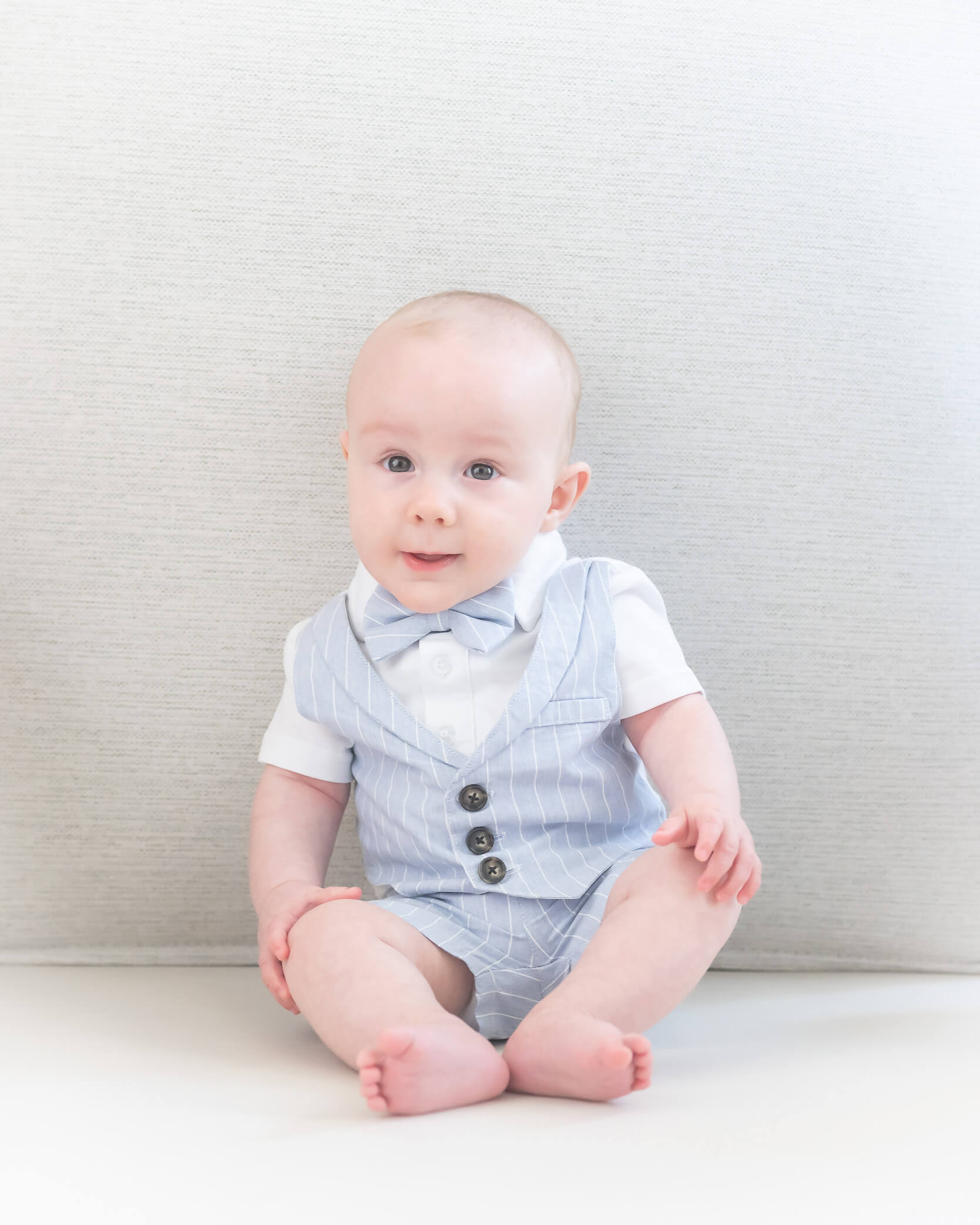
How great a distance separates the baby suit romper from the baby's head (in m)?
0.08

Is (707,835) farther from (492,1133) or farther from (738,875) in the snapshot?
(492,1133)

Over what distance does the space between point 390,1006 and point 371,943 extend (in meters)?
0.06

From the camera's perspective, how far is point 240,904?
1097 mm

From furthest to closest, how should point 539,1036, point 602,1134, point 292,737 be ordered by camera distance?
1. point 292,737
2. point 539,1036
3. point 602,1134

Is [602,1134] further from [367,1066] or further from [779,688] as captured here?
[779,688]

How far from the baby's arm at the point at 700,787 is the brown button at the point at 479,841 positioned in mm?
137

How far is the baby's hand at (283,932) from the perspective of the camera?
0.86 m

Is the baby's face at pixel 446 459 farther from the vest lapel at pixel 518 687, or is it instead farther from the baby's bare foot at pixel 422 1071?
the baby's bare foot at pixel 422 1071

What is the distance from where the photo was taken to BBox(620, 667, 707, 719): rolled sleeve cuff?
956mm

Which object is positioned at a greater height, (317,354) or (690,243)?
(690,243)

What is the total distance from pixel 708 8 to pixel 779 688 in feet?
2.03

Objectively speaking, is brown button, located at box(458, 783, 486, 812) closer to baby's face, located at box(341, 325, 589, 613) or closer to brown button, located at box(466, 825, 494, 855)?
brown button, located at box(466, 825, 494, 855)

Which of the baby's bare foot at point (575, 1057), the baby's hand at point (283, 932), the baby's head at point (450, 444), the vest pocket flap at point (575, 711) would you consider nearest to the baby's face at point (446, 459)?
the baby's head at point (450, 444)

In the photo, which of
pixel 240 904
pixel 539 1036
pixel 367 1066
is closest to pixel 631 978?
pixel 539 1036
